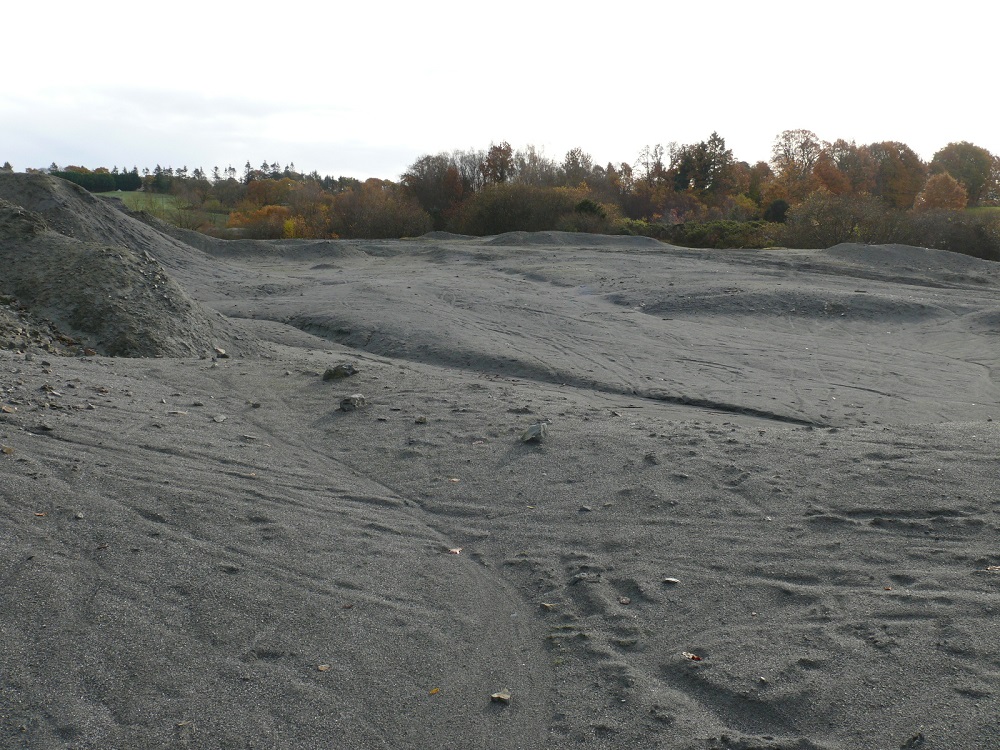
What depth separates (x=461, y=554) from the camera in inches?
213

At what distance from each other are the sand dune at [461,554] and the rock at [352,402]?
0.28 metres

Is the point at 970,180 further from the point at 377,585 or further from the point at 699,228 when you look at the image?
the point at 377,585

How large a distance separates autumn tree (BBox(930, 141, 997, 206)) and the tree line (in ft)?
0.39

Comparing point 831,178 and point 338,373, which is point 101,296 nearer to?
point 338,373

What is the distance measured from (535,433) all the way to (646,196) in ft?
183

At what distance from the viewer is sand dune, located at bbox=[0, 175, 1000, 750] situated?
3.70 metres

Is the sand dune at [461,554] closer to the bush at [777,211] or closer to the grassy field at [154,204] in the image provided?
the bush at [777,211]

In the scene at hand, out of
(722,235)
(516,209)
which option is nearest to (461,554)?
(722,235)

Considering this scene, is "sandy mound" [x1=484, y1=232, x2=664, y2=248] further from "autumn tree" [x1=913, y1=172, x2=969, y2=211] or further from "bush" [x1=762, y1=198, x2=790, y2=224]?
"autumn tree" [x1=913, y1=172, x2=969, y2=211]

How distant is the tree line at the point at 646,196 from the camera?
1359 inches

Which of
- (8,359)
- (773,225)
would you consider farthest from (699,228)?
(8,359)

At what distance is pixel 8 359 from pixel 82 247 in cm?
501

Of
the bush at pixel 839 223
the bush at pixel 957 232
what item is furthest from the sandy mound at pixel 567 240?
the bush at pixel 957 232

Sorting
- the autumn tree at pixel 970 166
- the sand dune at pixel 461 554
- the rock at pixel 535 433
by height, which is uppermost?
the autumn tree at pixel 970 166
